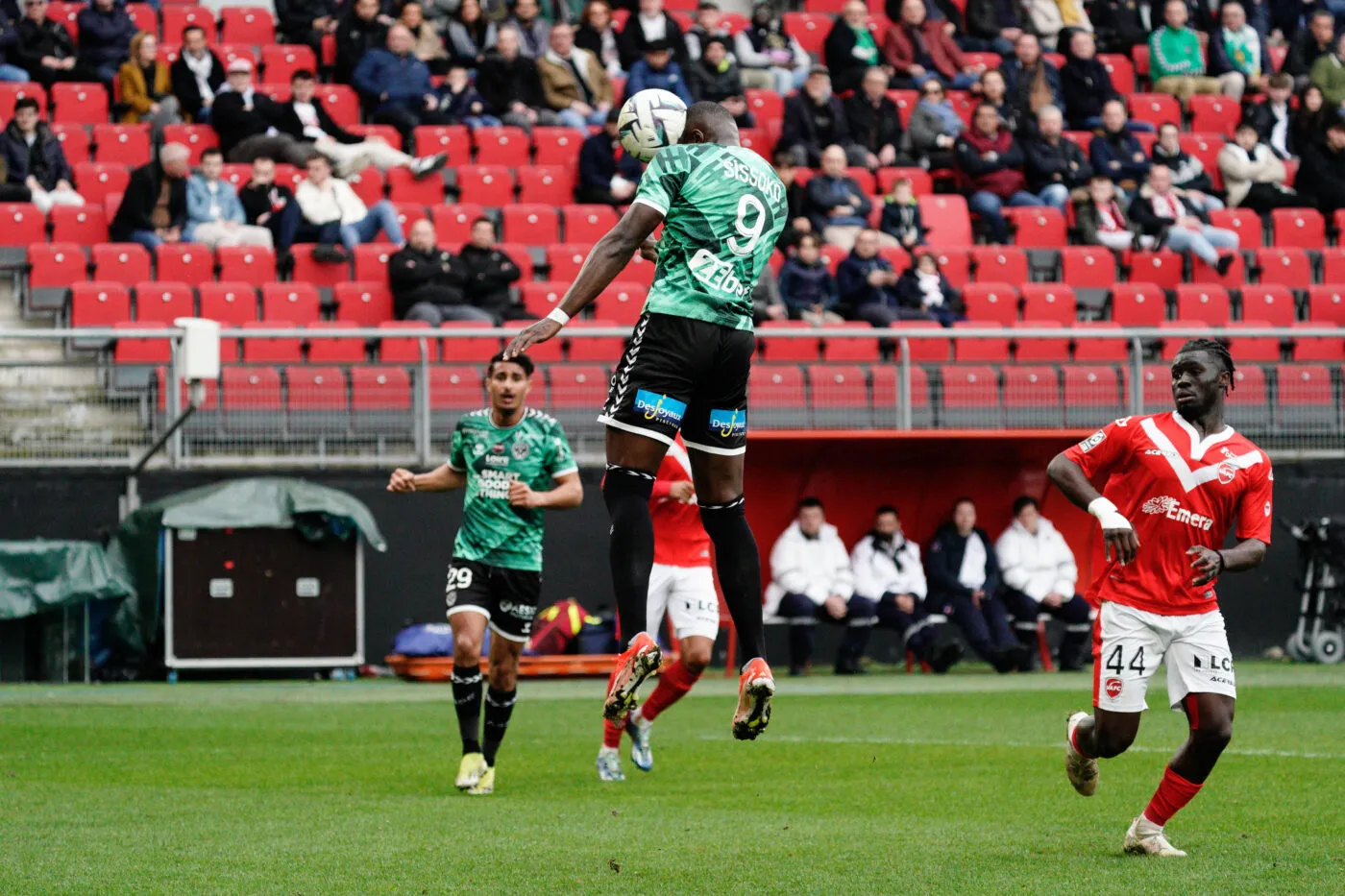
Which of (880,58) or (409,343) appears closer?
(409,343)

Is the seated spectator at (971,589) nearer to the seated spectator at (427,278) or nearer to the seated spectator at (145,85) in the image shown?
the seated spectator at (427,278)

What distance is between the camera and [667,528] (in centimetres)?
1105

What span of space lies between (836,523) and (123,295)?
7058 mm

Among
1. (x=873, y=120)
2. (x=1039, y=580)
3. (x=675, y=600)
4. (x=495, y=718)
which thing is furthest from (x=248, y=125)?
(x=495, y=718)

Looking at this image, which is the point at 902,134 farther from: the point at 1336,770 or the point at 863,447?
the point at 1336,770

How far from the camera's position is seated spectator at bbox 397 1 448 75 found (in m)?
22.3

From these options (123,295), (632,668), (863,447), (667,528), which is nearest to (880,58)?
(863,447)

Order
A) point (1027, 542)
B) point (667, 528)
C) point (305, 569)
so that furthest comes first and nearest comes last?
point (1027, 542) < point (305, 569) < point (667, 528)

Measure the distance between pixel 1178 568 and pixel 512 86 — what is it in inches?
640

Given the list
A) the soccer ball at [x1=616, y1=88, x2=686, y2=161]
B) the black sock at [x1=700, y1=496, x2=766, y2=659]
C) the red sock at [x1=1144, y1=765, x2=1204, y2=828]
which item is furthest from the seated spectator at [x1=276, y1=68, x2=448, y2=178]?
the red sock at [x1=1144, y1=765, x2=1204, y2=828]

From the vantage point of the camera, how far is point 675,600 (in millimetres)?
10773

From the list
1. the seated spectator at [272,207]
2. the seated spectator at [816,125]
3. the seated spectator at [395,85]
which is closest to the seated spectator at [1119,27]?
the seated spectator at [816,125]

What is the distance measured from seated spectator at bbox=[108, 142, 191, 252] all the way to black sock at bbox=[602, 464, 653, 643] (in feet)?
43.7

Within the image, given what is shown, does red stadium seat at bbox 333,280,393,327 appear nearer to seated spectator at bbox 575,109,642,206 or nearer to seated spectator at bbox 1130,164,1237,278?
seated spectator at bbox 575,109,642,206
